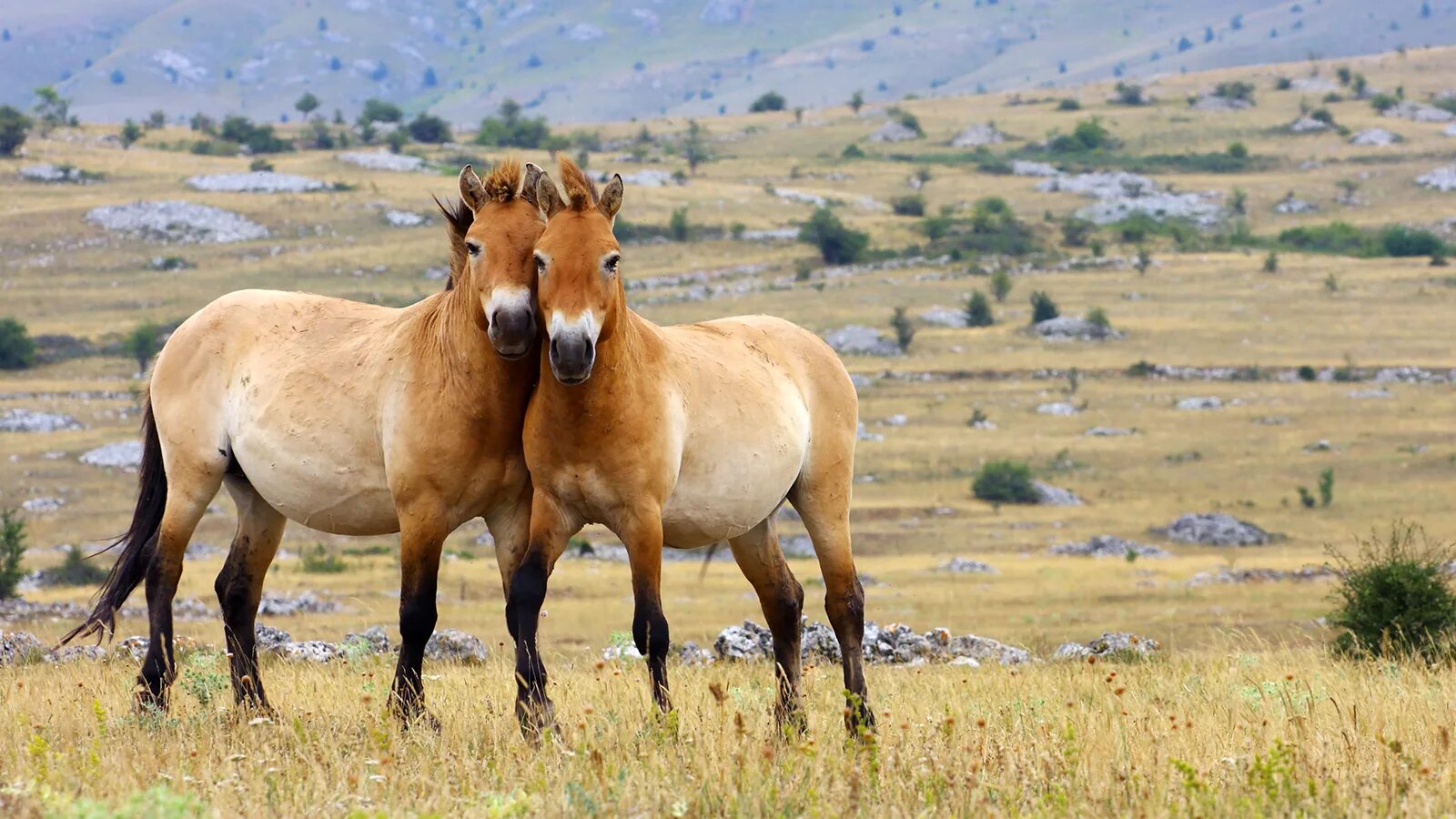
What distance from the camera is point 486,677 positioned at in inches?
442

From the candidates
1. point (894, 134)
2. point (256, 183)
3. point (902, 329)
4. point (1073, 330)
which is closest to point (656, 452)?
point (902, 329)

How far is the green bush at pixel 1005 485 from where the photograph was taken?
A: 42.9 meters

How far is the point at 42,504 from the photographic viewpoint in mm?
41062

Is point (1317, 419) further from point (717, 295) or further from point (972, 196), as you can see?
point (972, 196)

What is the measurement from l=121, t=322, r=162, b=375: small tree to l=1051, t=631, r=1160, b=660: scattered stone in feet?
163

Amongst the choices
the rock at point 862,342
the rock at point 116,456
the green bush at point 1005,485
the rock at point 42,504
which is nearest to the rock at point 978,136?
the rock at point 862,342

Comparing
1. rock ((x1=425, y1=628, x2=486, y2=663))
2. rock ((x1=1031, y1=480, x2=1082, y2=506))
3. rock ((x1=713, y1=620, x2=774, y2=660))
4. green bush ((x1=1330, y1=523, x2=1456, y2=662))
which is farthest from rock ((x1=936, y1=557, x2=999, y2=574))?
rock ((x1=425, y1=628, x2=486, y2=663))

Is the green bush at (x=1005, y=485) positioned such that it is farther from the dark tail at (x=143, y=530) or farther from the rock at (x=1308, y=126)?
the rock at (x=1308, y=126)

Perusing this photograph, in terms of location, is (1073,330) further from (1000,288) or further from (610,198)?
(610,198)

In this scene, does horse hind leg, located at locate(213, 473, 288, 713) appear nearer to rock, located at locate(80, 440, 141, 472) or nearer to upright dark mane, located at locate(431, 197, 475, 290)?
upright dark mane, located at locate(431, 197, 475, 290)

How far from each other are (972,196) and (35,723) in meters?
96.2

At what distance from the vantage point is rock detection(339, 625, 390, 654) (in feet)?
39.2

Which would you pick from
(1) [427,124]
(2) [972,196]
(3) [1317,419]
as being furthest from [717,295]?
(1) [427,124]

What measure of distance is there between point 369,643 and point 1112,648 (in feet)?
22.8
